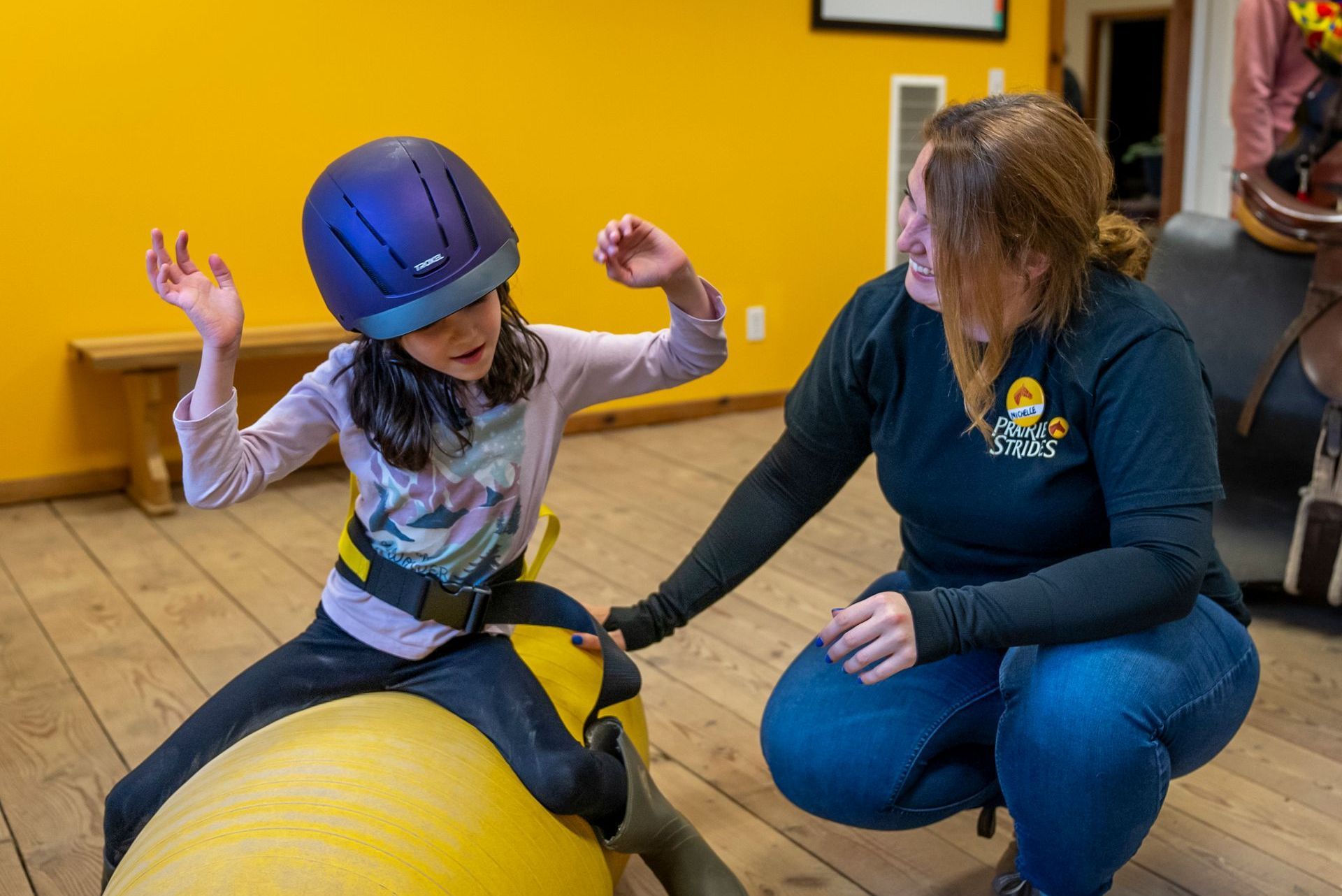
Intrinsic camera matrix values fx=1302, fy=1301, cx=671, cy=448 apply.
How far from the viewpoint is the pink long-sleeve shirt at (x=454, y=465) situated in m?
1.49

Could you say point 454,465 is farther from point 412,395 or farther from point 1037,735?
point 1037,735

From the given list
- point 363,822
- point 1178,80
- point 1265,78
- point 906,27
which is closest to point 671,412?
point 906,27

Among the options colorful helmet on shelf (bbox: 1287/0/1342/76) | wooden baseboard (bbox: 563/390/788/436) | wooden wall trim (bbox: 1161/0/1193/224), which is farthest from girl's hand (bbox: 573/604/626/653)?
wooden wall trim (bbox: 1161/0/1193/224)

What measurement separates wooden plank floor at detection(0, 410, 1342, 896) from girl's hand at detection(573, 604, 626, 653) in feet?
1.18

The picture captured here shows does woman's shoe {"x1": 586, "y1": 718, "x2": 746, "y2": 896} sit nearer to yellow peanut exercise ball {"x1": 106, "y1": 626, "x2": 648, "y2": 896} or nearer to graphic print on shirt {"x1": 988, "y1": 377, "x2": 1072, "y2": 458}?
yellow peanut exercise ball {"x1": 106, "y1": 626, "x2": 648, "y2": 896}

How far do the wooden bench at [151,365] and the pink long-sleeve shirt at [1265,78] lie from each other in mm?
2370

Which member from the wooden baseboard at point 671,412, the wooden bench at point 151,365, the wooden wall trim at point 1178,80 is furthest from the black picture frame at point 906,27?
the wooden bench at point 151,365

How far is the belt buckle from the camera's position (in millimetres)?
1484

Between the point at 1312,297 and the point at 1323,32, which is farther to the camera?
the point at 1323,32

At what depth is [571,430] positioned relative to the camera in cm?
443

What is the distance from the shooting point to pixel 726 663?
8.13ft

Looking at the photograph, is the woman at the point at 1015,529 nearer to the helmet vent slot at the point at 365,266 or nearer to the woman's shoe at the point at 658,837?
the woman's shoe at the point at 658,837

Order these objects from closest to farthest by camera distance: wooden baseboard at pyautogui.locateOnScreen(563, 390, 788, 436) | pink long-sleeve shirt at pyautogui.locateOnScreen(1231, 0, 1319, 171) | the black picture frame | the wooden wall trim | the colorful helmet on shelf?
the colorful helmet on shelf → pink long-sleeve shirt at pyautogui.locateOnScreen(1231, 0, 1319, 171) → wooden baseboard at pyautogui.locateOnScreen(563, 390, 788, 436) → the black picture frame → the wooden wall trim

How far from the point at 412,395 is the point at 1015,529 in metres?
0.71
